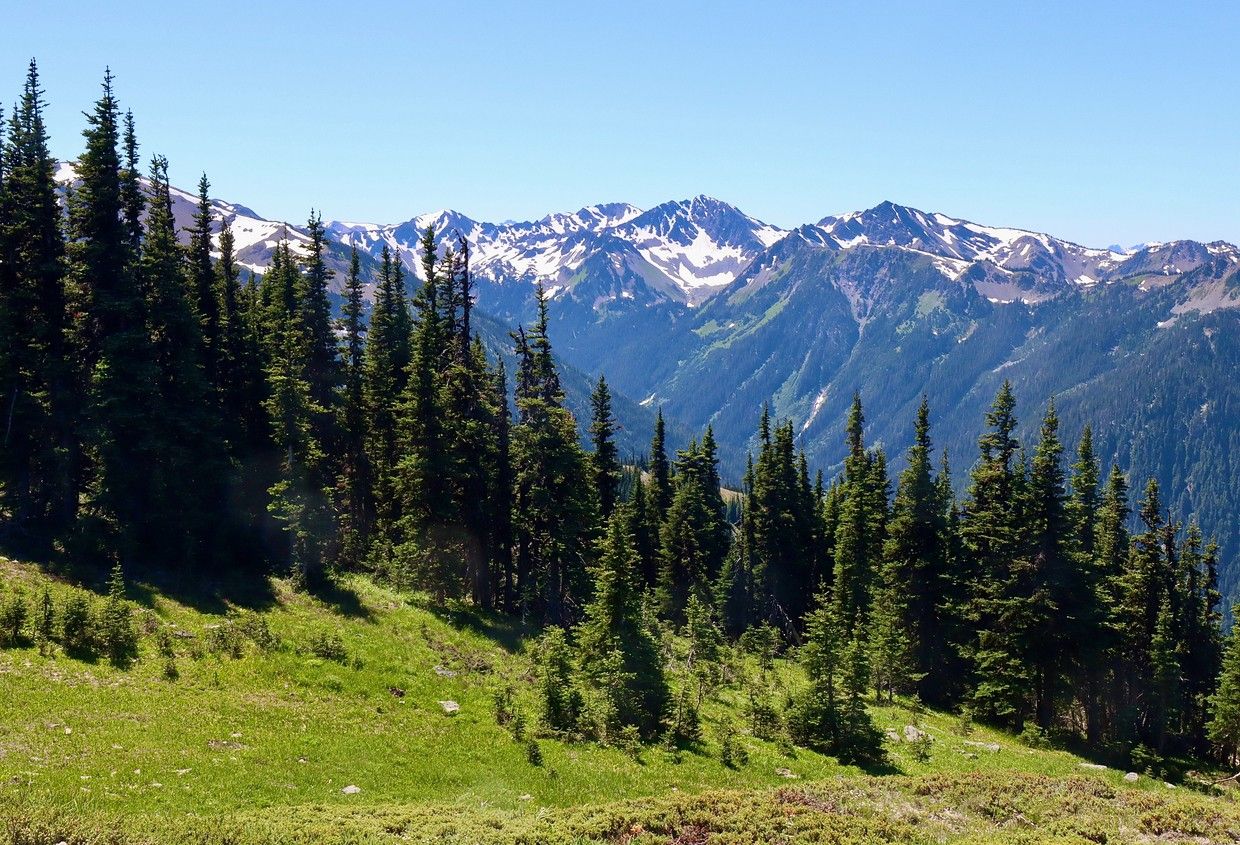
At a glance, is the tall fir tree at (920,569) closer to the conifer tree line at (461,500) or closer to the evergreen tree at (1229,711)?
the conifer tree line at (461,500)

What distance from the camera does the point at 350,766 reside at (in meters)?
21.2

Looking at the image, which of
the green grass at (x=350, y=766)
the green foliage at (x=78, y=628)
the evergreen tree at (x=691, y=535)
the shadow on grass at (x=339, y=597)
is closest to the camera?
the green grass at (x=350, y=766)

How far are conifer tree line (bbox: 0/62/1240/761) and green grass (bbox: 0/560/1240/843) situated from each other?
134 inches

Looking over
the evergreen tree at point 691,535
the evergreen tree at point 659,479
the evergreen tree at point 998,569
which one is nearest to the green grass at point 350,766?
the evergreen tree at point 998,569

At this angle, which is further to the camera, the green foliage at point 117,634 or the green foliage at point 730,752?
the green foliage at point 730,752

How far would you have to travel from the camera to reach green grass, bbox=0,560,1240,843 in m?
16.8

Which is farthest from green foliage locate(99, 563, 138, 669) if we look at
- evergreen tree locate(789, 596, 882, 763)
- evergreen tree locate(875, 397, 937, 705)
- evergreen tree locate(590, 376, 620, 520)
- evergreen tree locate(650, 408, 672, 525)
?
evergreen tree locate(650, 408, 672, 525)

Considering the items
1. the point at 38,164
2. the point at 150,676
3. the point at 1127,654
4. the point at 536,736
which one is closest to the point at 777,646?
the point at 1127,654

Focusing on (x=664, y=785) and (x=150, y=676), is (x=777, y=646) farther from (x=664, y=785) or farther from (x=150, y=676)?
(x=150, y=676)

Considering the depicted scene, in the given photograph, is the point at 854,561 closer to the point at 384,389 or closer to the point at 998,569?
the point at 998,569

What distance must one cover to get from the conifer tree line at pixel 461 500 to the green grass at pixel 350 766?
3400mm

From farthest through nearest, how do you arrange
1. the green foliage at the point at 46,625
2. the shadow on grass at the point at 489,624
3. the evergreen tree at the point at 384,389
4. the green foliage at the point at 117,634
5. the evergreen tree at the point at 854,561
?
the evergreen tree at the point at 854,561 → the evergreen tree at the point at 384,389 → the shadow on grass at the point at 489,624 → the green foliage at the point at 117,634 → the green foliage at the point at 46,625

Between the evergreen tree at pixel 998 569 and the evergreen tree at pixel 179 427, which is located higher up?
the evergreen tree at pixel 179 427

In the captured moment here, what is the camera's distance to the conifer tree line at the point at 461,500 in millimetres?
31891
